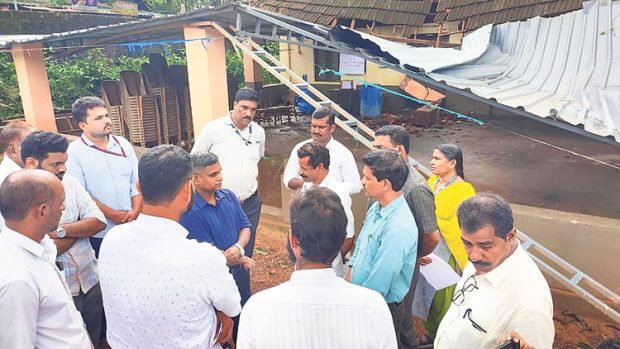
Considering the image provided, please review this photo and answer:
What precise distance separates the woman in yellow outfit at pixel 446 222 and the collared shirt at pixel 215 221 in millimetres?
1464

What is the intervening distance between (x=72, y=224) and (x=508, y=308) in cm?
242

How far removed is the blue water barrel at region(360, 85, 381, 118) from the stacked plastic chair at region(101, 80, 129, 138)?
265 inches

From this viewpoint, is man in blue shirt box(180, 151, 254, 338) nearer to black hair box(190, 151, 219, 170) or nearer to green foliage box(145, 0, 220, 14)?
black hair box(190, 151, 219, 170)

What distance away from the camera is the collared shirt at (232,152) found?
145 inches

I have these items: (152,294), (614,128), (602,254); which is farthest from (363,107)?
(152,294)

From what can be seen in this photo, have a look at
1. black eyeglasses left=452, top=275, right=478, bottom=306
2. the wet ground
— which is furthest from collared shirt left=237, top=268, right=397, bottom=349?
the wet ground

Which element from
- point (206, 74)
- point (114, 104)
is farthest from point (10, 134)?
point (114, 104)

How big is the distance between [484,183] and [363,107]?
6525 millimetres

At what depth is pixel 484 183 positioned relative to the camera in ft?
21.2

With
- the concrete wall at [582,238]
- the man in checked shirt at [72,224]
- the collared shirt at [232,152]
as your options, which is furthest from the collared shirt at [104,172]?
the concrete wall at [582,238]

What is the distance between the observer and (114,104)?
9.27 m

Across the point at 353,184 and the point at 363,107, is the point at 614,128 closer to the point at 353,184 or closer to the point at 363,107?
the point at 353,184

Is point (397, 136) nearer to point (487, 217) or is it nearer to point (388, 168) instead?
point (388, 168)

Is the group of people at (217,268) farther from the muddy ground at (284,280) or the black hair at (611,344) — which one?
the muddy ground at (284,280)
